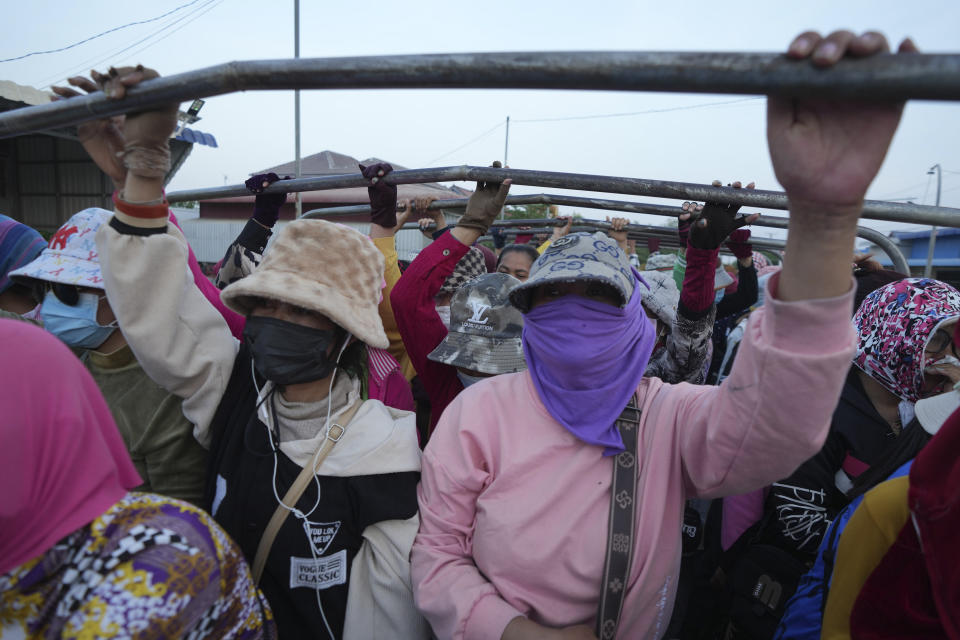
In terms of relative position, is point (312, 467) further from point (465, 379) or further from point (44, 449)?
point (465, 379)

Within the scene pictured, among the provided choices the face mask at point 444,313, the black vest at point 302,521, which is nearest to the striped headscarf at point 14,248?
the black vest at point 302,521

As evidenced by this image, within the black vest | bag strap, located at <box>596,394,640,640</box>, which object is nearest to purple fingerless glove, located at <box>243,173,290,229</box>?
the black vest

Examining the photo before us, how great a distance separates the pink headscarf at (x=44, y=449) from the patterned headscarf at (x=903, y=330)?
2.27 m

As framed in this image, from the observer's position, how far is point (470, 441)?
162 cm

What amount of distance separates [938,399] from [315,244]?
2010 millimetres

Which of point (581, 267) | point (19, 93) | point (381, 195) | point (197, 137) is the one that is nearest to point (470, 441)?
point (581, 267)

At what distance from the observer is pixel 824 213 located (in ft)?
3.08

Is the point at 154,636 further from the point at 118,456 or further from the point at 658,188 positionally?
the point at 658,188

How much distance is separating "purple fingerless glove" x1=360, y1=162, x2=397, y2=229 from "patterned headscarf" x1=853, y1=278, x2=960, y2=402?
192 cm

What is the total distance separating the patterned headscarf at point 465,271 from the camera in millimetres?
3369

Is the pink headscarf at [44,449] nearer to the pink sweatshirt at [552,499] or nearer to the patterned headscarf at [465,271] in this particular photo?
the pink sweatshirt at [552,499]

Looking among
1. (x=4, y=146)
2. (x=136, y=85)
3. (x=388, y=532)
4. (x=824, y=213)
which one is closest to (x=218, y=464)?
(x=388, y=532)

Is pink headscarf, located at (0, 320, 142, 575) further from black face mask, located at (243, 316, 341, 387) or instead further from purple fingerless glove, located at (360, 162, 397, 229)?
purple fingerless glove, located at (360, 162, 397, 229)

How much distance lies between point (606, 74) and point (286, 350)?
4.33 feet
